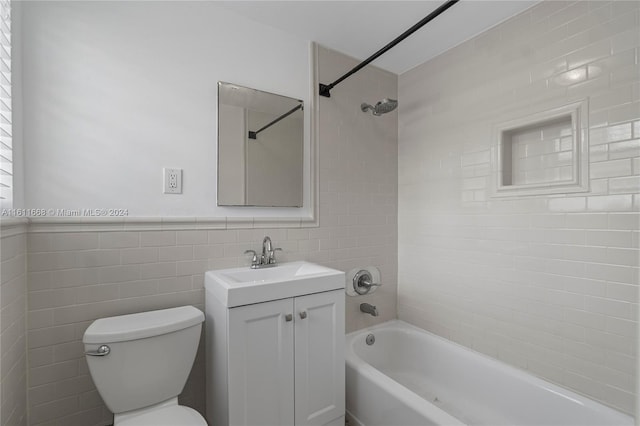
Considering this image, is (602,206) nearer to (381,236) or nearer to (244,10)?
(381,236)

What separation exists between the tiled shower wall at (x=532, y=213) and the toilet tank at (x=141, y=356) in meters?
1.75

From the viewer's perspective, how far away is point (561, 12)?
1.61m

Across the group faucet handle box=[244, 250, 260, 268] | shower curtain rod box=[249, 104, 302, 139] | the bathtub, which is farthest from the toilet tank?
shower curtain rod box=[249, 104, 302, 139]

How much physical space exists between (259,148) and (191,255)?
2.53 ft

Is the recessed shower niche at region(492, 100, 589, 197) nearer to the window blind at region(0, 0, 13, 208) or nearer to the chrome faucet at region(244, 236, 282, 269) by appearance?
the chrome faucet at region(244, 236, 282, 269)

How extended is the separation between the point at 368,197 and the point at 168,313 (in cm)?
160

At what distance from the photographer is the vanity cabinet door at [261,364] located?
1.36m

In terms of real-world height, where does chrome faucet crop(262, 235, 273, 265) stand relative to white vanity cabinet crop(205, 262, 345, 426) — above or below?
above

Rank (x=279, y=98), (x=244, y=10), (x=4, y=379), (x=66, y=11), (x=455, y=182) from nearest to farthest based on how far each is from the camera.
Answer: (x=4, y=379) < (x=66, y=11) < (x=244, y=10) < (x=279, y=98) < (x=455, y=182)

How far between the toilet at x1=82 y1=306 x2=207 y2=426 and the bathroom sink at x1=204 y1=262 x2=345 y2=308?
0.22m

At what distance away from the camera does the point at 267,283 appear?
4.69ft

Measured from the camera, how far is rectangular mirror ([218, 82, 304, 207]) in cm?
177

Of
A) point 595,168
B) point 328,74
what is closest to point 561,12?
point 595,168

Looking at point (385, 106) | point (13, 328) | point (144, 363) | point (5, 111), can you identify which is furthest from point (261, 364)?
point (385, 106)
